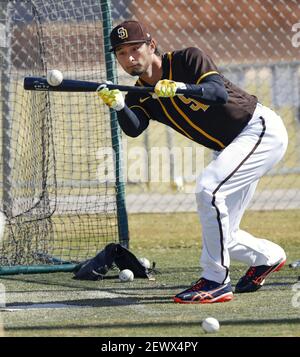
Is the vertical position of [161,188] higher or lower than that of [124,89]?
lower

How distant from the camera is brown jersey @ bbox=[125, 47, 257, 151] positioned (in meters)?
6.38

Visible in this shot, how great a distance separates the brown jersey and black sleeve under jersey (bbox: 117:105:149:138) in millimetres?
177

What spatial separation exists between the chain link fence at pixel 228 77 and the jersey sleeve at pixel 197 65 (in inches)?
181

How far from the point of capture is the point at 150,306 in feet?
20.4

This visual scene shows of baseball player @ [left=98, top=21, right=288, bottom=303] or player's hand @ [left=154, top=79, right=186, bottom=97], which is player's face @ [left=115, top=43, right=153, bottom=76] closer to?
baseball player @ [left=98, top=21, right=288, bottom=303]

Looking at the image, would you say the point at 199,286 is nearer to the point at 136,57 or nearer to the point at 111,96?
the point at 111,96

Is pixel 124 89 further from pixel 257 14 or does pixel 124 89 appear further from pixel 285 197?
pixel 257 14

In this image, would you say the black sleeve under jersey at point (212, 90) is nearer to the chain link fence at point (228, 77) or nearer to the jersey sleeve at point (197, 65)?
the jersey sleeve at point (197, 65)

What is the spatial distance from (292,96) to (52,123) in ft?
23.8

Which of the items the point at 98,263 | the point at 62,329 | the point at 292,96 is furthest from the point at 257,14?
the point at 62,329

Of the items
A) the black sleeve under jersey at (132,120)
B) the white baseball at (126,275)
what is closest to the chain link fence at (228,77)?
the white baseball at (126,275)

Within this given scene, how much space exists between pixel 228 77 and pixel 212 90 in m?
8.25

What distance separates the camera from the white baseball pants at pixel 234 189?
6.27 metres

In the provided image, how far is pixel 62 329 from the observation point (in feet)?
17.5
